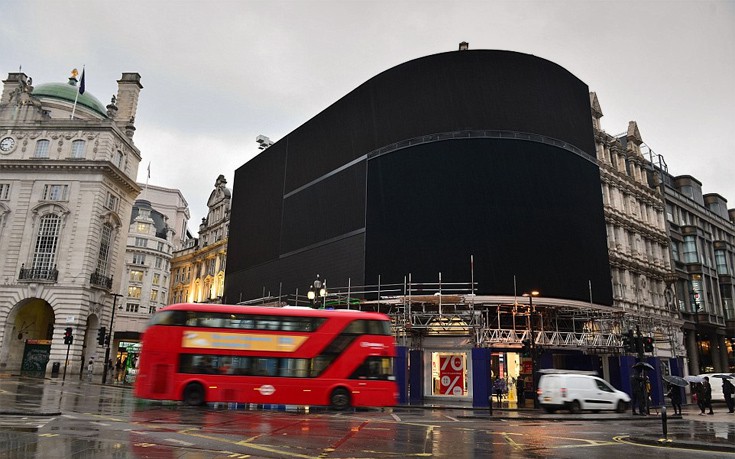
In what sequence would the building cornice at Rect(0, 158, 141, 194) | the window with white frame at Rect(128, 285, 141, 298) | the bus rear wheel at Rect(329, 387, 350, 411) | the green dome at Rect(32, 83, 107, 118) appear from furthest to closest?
1. the window with white frame at Rect(128, 285, 141, 298)
2. the green dome at Rect(32, 83, 107, 118)
3. the building cornice at Rect(0, 158, 141, 194)
4. the bus rear wheel at Rect(329, 387, 350, 411)

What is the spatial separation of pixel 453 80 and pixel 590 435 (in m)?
29.3

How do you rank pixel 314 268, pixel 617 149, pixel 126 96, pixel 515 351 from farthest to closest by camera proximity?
pixel 126 96, pixel 617 149, pixel 314 268, pixel 515 351

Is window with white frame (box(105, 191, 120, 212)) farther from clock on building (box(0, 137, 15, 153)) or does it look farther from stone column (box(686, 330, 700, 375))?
stone column (box(686, 330, 700, 375))

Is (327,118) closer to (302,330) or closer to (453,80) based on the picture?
(453,80)

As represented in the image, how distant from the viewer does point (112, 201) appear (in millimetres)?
54562

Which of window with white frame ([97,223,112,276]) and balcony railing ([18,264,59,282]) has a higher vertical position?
window with white frame ([97,223,112,276])

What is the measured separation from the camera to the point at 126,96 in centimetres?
6006

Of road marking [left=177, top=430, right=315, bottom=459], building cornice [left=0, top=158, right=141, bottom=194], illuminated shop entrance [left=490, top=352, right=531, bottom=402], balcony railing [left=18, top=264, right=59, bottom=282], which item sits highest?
building cornice [left=0, top=158, right=141, bottom=194]

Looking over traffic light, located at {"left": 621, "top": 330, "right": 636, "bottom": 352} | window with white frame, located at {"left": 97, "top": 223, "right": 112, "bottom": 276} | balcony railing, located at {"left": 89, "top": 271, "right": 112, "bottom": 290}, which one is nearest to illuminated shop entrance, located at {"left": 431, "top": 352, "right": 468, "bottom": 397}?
traffic light, located at {"left": 621, "top": 330, "right": 636, "bottom": 352}

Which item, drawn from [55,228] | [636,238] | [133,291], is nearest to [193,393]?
[55,228]

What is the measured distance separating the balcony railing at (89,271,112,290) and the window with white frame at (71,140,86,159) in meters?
12.6

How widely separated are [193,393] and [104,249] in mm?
40010

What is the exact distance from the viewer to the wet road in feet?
35.1

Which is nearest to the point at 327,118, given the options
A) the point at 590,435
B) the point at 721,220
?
the point at 590,435
